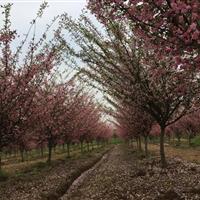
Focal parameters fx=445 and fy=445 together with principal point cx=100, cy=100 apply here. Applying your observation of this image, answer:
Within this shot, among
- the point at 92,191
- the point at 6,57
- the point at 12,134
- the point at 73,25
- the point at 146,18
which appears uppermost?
the point at 73,25

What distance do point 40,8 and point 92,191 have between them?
10693 mm

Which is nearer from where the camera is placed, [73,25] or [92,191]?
[92,191]

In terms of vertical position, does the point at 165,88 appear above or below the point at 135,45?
below

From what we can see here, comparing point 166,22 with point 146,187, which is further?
point 146,187

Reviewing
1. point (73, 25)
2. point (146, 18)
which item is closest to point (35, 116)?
point (73, 25)

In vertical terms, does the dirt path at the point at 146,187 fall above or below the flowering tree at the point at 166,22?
below

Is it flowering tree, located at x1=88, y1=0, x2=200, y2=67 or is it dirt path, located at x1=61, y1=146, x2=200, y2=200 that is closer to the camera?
flowering tree, located at x1=88, y1=0, x2=200, y2=67

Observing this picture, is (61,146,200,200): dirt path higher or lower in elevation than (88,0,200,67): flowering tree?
lower

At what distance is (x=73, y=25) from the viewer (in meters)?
26.2

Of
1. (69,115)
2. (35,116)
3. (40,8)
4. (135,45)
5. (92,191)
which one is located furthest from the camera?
(69,115)

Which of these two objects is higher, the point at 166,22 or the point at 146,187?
the point at 166,22

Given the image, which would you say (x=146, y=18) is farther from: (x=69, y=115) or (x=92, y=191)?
(x=69, y=115)

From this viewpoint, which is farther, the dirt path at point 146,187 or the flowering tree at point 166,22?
the dirt path at point 146,187

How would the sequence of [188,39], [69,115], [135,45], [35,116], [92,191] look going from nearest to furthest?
[188,39] < [92,191] < [135,45] < [35,116] < [69,115]
